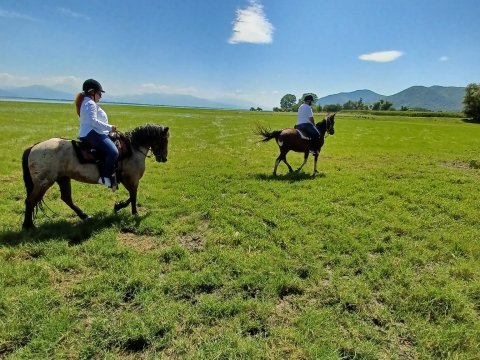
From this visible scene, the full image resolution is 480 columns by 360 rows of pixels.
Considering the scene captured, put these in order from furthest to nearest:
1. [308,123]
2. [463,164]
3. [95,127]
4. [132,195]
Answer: [463,164], [308,123], [132,195], [95,127]

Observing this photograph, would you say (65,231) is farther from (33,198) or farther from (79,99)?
(79,99)

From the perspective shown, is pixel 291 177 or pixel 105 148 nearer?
pixel 105 148

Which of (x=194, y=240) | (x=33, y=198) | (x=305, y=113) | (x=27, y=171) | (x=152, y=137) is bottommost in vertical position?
(x=194, y=240)

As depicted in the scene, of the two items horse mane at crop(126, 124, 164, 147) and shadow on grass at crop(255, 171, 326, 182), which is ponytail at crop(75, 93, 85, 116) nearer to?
horse mane at crop(126, 124, 164, 147)

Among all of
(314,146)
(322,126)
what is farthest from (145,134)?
(322,126)

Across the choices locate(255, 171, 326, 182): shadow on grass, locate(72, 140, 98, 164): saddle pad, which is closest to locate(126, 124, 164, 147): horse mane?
locate(72, 140, 98, 164): saddle pad

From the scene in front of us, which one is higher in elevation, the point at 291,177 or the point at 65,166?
the point at 65,166

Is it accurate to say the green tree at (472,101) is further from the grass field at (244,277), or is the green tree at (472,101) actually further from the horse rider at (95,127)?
the horse rider at (95,127)

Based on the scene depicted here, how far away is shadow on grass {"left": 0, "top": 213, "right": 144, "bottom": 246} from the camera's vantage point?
6.18 meters

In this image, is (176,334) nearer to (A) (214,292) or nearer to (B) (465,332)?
(A) (214,292)

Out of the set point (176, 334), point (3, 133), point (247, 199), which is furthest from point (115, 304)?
point (3, 133)

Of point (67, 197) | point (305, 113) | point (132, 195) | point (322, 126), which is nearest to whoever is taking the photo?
point (67, 197)

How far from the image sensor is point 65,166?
22.3ft

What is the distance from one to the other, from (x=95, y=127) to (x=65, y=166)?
112 cm
